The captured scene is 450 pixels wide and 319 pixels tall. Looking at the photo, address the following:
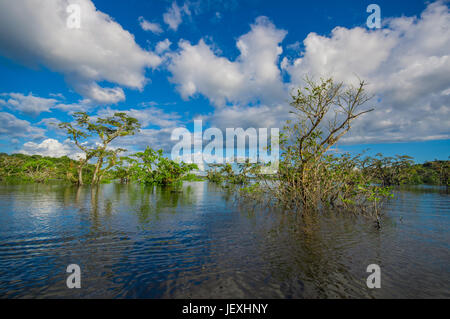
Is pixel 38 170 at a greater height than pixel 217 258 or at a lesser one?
greater

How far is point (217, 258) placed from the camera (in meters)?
5.75

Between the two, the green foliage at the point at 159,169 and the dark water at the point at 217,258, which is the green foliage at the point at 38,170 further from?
the dark water at the point at 217,258

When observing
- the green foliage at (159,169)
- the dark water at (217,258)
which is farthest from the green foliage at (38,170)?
the dark water at (217,258)

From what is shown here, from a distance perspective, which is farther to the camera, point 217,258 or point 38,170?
point 38,170

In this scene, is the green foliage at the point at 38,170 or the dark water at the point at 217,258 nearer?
the dark water at the point at 217,258

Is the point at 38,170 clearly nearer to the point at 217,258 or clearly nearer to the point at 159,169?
the point at 159,169

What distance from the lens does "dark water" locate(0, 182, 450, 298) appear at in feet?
13.9

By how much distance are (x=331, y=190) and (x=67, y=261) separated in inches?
549

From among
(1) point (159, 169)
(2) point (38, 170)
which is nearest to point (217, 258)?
(1) point (159, 169)

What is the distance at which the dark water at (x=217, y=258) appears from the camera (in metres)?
4.25

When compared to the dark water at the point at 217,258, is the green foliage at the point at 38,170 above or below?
above

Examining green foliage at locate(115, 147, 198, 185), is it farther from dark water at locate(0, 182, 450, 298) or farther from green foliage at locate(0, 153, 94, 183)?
dark water at locate(0, 182, 450, 298)
